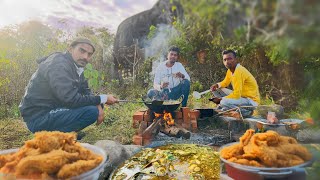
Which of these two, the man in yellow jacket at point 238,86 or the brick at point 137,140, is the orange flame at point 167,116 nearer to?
the brick at point 137,140

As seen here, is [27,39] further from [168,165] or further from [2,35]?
[168,165]

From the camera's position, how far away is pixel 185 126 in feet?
10.8

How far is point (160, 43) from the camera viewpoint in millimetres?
3131

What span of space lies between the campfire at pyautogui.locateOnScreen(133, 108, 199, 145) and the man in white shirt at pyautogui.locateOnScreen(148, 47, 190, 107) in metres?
0.13

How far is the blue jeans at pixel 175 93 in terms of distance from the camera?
10.7 ft

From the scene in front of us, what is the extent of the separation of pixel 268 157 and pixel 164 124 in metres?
1.44

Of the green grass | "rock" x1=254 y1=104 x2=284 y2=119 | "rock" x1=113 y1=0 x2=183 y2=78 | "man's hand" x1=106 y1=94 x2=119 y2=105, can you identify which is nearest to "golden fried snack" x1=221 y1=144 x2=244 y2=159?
"rock" x1=254 y1=104 x2=284 y2=119

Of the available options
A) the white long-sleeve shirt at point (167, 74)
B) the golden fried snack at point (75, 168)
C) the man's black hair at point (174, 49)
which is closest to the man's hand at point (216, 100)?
the white long-sleeve shirt at point (167, 74)

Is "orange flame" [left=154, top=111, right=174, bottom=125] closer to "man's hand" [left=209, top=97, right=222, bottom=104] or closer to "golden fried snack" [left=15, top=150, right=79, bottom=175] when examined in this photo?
"man's hand" [left=209, top=97, right=222, bottom=104]

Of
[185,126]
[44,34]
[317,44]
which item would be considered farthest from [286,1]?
[44,34]

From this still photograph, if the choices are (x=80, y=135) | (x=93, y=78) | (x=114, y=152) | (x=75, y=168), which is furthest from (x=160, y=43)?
(x=75, y=168)

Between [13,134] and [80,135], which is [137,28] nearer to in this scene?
[80,135]

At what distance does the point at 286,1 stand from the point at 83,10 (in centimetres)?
195

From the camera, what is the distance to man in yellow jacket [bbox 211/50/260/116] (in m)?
2.92
